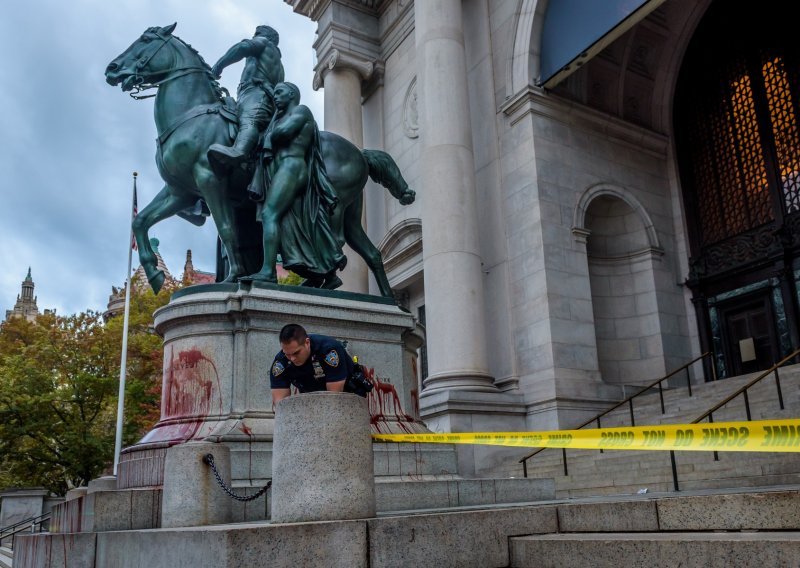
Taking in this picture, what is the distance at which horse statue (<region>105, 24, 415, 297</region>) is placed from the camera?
9.15m

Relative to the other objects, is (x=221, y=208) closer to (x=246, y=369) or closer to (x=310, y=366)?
(x=246, y=369)

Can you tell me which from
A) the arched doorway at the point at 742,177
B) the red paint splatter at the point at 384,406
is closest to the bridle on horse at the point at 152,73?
the red paint splatter at the point at 384,406

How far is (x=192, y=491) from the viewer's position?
5.69 meters

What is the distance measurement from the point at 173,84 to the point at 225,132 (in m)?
1.17

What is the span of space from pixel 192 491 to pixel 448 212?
12871 mm

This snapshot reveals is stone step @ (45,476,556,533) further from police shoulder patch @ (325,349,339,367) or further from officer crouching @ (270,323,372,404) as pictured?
police shoulder patch @ (325,349,339,367)

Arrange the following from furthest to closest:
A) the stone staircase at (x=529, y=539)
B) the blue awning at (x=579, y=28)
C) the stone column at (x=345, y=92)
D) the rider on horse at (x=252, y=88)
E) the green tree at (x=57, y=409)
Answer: the green tree at (x=57, y=409), the stone column at (x=345, y=92), the blue awning at (x=579, y=28), the rider on horse at (x=252, y=88), the stone staircase at (x=529, y=539)

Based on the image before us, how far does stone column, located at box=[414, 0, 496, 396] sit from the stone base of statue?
7970 mm

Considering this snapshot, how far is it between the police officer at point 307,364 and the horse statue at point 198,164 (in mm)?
3250

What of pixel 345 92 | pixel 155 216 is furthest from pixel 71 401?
pixel 155 216

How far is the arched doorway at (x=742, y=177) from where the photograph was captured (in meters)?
18.0

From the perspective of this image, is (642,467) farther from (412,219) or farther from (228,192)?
(412,219)

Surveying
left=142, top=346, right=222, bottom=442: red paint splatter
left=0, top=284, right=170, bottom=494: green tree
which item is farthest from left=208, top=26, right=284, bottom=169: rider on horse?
left=0, top=284, right=170, bottom=494: green tree

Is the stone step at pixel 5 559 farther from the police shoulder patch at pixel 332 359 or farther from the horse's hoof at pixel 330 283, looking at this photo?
the police shoulder patch at pixel 332 359
